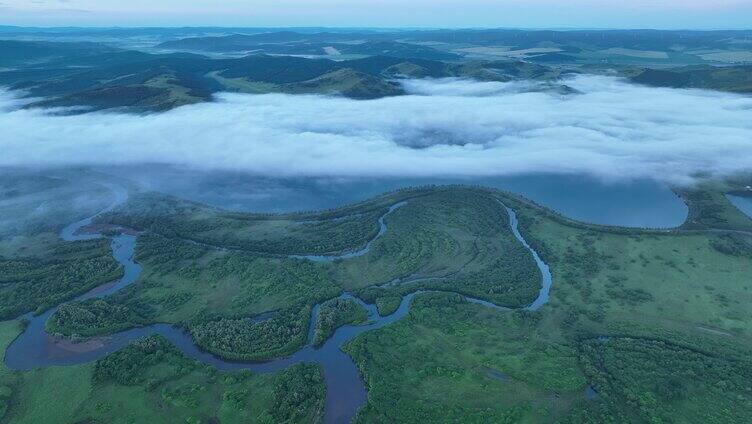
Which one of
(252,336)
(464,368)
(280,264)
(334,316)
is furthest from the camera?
(280,264)

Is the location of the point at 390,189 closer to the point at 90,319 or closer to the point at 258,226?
the point at 258,226

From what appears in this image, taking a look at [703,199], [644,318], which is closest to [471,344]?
[644,318]

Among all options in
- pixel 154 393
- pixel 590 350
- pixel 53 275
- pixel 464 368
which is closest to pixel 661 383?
pixel 590 350

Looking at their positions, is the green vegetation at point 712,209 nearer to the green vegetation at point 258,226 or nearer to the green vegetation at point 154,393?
the green vegetation at point 258,226

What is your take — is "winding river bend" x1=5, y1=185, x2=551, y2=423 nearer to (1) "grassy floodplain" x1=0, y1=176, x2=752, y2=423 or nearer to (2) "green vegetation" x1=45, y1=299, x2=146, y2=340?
(2) "green vegetation" x1=45, y1=299, x2=146, y2=340

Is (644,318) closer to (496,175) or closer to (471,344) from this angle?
(471,344)

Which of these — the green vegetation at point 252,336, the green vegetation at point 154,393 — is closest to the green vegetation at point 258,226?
the green vegetation at point 252,336
